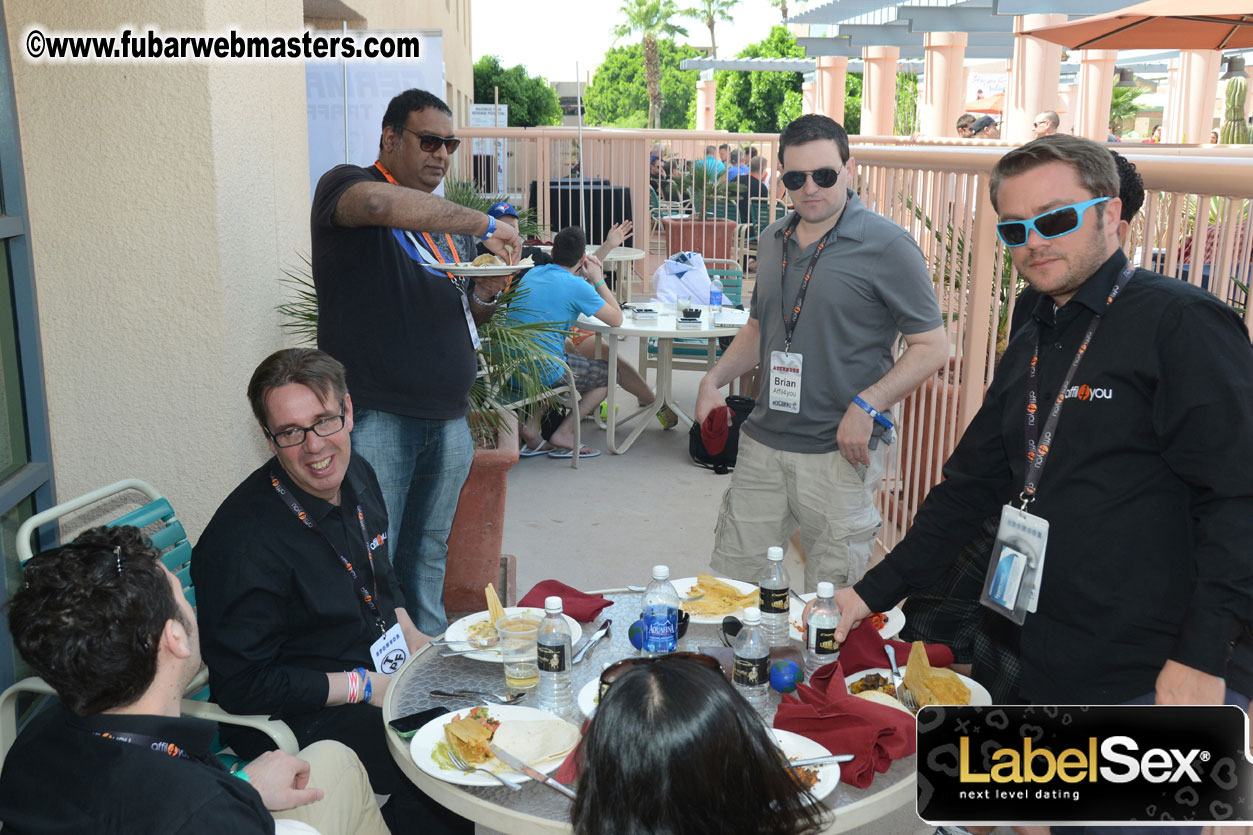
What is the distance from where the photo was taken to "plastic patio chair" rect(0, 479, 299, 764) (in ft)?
7.91

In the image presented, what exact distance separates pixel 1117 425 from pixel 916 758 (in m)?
0.74

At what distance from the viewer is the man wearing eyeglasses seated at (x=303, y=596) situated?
2387 millimetres

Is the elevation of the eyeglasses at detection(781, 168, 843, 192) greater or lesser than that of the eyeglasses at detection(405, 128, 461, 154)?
lesser

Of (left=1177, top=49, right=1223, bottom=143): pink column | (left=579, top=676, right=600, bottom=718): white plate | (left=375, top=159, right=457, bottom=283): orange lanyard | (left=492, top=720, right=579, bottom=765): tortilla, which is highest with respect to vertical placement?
(left=1177, top=49, right=1223, bottom=143): pink column

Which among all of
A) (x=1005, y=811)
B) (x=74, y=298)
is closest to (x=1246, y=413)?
(x=1005, y=811)

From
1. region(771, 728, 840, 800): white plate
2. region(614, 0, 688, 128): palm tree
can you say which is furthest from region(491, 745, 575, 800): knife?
region(614, 0, 688, 128): palm tree

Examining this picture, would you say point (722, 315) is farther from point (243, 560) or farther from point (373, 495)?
point (243, 560)

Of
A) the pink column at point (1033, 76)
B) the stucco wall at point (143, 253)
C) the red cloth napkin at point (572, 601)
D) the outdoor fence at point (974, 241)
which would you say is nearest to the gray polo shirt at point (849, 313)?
the outdoor fence at point (974, 241)

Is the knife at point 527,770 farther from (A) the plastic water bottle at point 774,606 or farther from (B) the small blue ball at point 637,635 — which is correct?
(A) the plastic water bottle at point 774,606

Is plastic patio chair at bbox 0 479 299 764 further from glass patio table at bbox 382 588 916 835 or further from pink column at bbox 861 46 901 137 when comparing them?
pink column at bbox 861 46 901 137

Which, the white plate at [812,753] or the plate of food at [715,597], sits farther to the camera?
the plate of food at [715,597]

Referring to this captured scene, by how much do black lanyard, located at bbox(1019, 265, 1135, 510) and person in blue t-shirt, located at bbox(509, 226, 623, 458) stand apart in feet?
12.2

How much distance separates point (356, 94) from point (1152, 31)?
622 centimetres

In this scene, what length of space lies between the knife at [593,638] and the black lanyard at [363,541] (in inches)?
22.0
